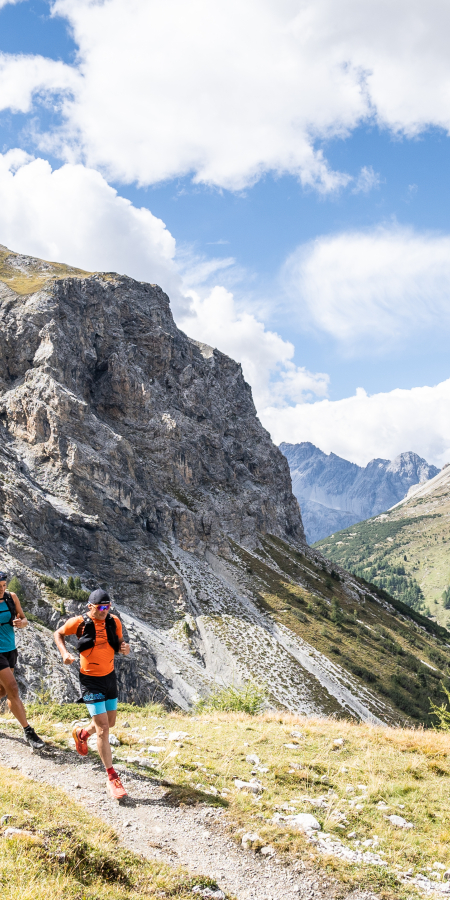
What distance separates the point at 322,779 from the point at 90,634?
648 cm

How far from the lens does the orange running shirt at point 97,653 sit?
30.6 feet

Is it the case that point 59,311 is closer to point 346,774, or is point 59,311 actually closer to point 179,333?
point 179,333

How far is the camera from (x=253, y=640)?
79312 mm

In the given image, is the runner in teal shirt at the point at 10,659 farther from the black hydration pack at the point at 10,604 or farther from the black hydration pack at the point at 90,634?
the black hydration pack at the point at 90,634

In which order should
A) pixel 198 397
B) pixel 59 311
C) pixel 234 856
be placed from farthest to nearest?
1. pixel 198 397
2. pixel 59 311
3. pixel 234 856

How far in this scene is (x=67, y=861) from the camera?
5.95 metres

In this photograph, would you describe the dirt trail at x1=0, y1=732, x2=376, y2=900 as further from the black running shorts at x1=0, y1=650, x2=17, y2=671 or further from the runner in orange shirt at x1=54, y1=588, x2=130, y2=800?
the black running shorts at x1=0, y1=650, x2=17, y2=671

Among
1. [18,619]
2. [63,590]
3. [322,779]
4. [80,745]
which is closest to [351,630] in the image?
[63,590]

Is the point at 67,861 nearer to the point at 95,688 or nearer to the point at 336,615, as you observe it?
the point at 95,688

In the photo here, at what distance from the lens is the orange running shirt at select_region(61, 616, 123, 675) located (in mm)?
9328

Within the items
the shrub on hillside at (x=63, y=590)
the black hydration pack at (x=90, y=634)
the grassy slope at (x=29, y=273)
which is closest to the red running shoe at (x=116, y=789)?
the black hydration pack at (x=90, y=634)

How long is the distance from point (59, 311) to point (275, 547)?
8319 cm

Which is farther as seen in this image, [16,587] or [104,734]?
[16,587]

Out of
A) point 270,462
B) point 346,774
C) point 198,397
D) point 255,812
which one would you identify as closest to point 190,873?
point 255,812
